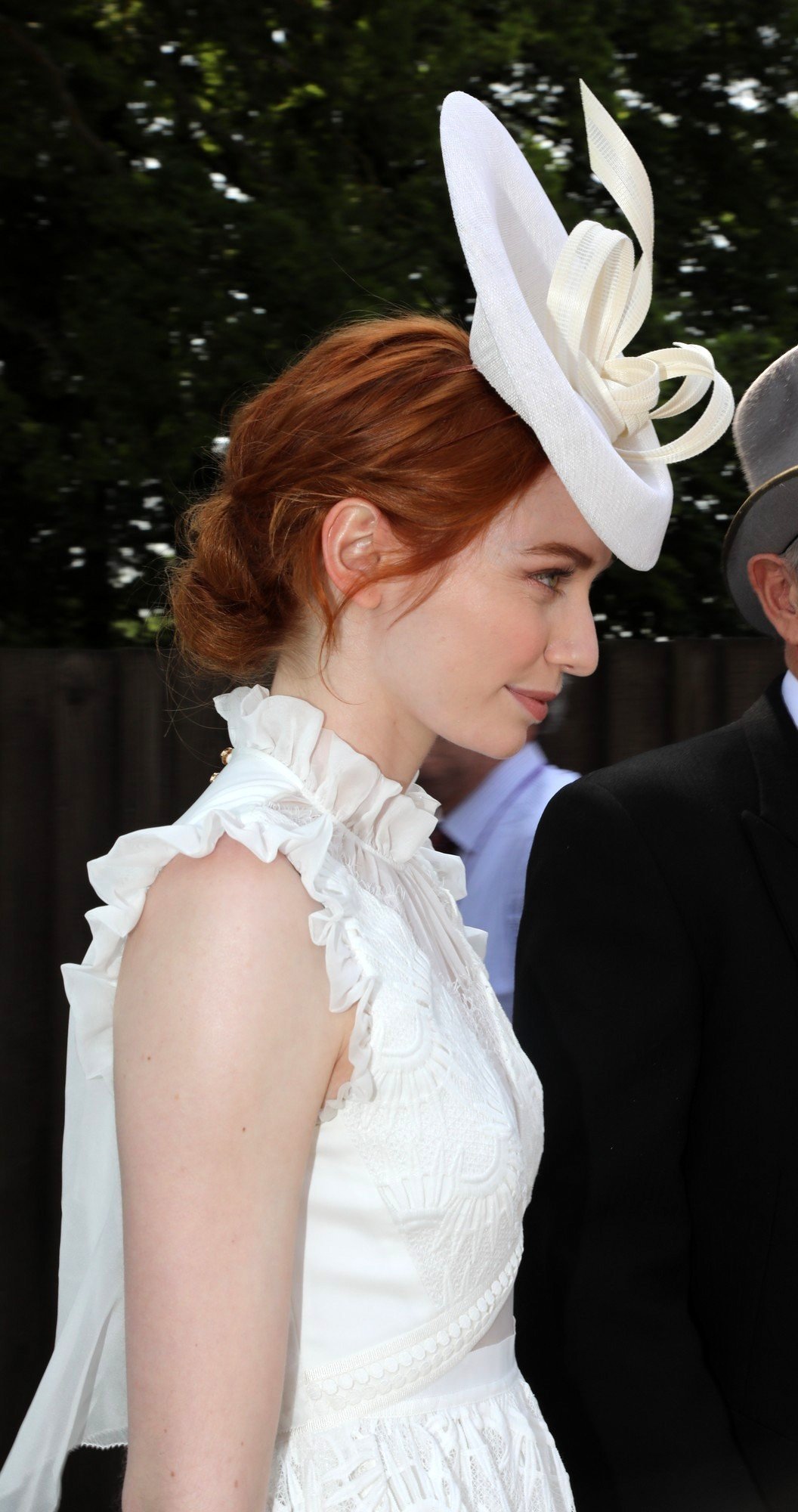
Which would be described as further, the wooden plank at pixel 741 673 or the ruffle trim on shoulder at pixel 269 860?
the wooden plank at pixel 741 673

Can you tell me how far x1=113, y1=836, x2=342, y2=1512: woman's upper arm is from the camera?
3.22 ft

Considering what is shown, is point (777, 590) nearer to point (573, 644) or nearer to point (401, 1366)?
point (573, 644)

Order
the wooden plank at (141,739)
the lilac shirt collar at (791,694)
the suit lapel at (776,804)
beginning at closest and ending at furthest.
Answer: the suit lapel at (776,804), the lilac shirt collar at (791,694), the wooden plank at (141,739)

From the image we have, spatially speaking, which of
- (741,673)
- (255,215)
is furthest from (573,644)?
(255,215)

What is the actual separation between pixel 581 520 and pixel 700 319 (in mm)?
4185

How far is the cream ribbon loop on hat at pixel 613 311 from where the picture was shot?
4.45 ft

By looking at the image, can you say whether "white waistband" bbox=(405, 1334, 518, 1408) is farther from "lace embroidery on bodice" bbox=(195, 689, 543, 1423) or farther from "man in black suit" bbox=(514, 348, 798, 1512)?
"man in black suit" bbox=(514, 348, 798, 1512)

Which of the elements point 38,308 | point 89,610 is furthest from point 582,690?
point 38,308

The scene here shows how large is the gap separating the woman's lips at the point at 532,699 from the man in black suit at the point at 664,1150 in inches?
10.2

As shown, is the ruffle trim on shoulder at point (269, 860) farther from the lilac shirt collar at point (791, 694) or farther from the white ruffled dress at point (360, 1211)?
the lilac shirt collar at point (791, 694)

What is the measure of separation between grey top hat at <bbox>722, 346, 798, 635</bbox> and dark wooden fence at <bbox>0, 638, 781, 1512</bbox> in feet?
4.89

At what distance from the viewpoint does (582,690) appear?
3.37m

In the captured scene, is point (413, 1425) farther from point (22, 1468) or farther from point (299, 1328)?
point (22, 1468)

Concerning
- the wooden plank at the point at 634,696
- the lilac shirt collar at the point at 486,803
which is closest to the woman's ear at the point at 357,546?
the lilac shirt collar at the point at 486,803
